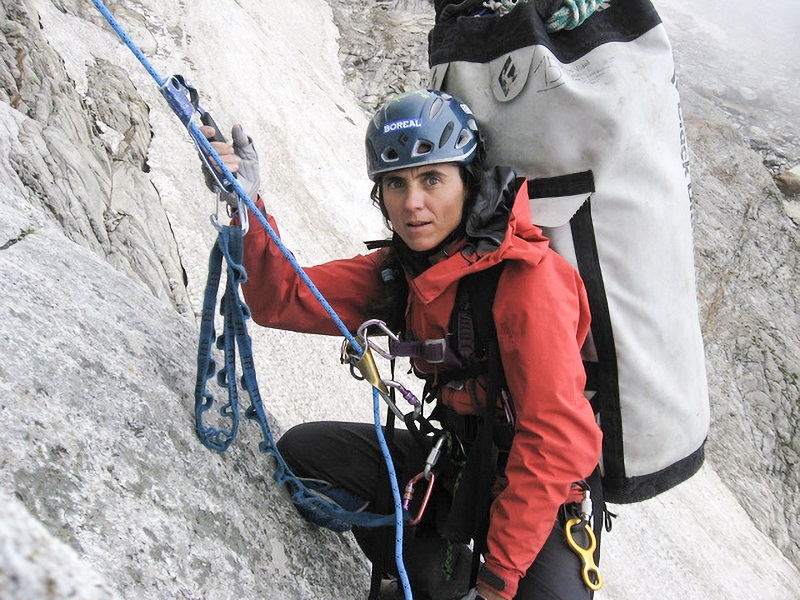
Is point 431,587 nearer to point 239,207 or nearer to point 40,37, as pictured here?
point 239,207

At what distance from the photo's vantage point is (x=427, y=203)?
3.08 metres

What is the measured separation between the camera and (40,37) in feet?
21.1

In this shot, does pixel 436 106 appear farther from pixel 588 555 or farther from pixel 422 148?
pixel 588 555

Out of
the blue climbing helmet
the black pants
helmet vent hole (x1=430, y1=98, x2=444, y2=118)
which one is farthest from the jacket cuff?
helmet vent hole (x1=430, y1=98, x2=444, y2=118)

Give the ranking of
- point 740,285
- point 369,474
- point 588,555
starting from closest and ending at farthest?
point 588,555, point 369,474, point 740,285

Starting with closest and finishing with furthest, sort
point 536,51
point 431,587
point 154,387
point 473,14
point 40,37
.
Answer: point 154,387 < point 536,51 < point 431,587 < point 473,14 < point 40,37

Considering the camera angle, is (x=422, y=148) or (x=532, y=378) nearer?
(x=532, y=378)

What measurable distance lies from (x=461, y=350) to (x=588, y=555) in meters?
1.21

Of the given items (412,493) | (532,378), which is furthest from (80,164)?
(532,378)

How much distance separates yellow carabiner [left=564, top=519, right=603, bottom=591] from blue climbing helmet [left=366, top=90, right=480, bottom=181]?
196 centimetres

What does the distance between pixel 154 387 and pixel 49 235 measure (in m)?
1.06

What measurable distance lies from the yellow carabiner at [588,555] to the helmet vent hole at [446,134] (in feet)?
6.65

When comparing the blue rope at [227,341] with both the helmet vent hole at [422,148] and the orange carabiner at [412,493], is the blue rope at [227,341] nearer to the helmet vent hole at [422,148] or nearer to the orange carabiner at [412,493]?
the orange carabiner at [412,493]

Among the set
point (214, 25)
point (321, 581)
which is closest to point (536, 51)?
point (321, 581)
